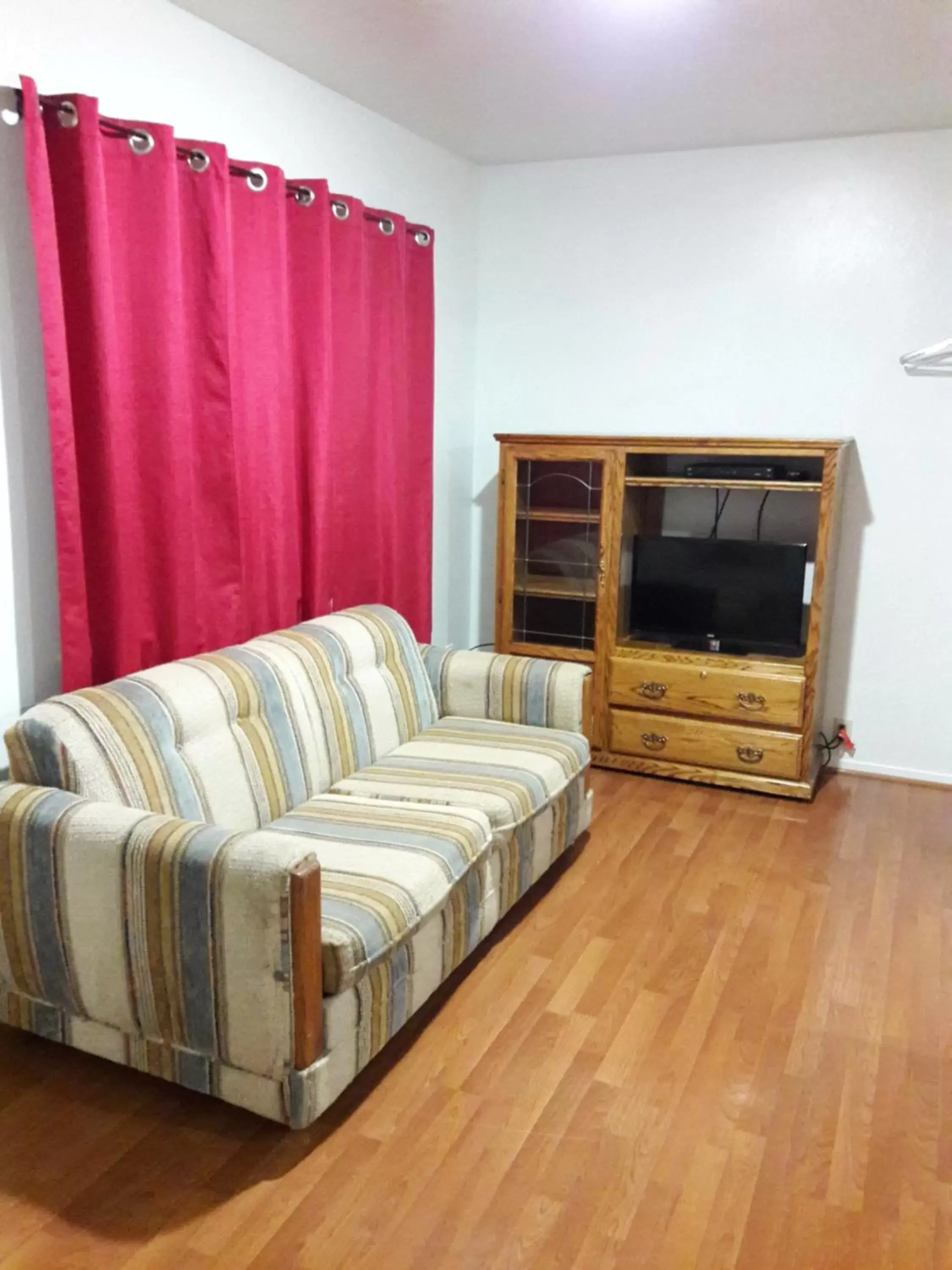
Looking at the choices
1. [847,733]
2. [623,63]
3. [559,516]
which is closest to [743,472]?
[559,516]

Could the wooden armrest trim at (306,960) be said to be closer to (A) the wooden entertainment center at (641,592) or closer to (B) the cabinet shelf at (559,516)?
(A) the wooden entertainment center at (641,592)

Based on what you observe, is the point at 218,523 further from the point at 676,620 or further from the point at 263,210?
the point at 676,620

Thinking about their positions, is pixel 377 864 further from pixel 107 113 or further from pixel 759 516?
pixel 759 516

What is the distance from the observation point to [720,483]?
12.2ft

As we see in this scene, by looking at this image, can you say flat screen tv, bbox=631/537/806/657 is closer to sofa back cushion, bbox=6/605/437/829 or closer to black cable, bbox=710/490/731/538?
black cable, bbox=710/490/731/538

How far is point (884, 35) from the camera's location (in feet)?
8.82

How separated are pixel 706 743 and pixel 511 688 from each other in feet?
3.33

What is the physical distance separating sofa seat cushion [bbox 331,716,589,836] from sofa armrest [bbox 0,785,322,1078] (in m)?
0.80

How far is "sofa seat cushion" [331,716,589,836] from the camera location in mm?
2625

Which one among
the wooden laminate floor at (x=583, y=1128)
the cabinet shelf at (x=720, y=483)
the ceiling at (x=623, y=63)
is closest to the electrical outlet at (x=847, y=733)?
the cabinet shelf at (x=720, y=483)

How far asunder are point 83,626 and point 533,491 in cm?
214

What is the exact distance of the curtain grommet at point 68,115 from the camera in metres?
2.23

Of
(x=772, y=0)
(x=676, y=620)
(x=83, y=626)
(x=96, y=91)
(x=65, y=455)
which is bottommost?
(x=676, y=620)

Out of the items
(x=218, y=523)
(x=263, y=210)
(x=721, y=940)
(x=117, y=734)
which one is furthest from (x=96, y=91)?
(x=721, y=940)
